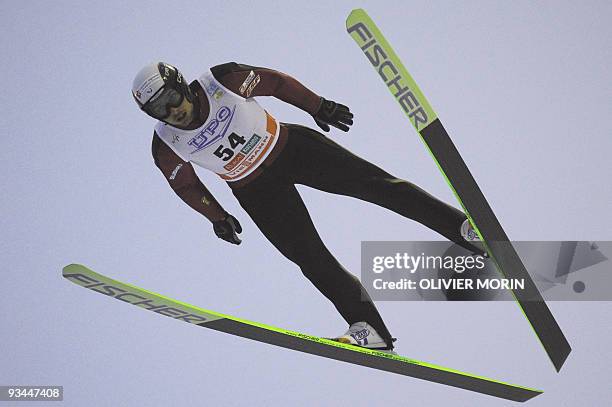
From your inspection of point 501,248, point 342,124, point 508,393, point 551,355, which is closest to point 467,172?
point 501,248

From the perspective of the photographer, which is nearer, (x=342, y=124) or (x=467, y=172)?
(x=467, y=172)

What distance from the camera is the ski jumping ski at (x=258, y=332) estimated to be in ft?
12.6

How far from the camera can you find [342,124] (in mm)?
4012

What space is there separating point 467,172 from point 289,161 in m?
0.93

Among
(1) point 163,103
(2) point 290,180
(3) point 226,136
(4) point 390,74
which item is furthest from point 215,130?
(4) point 390,74

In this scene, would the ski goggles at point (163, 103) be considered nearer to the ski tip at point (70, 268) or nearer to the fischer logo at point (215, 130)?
the fischer logo at point (215, 130)

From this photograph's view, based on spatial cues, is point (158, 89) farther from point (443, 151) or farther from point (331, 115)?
point (443, 151)

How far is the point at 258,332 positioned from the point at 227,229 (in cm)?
58

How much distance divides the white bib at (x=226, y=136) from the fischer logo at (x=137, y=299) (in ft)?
2.43

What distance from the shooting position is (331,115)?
3977 mm

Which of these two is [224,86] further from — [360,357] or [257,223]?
[360,357]

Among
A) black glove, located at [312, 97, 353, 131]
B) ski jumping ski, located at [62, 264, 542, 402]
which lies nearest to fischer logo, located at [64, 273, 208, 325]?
ski jumping ski, located at [62, 264, 542, 402]

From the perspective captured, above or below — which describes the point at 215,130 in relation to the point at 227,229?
above

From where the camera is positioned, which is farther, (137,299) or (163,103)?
(137,299)
